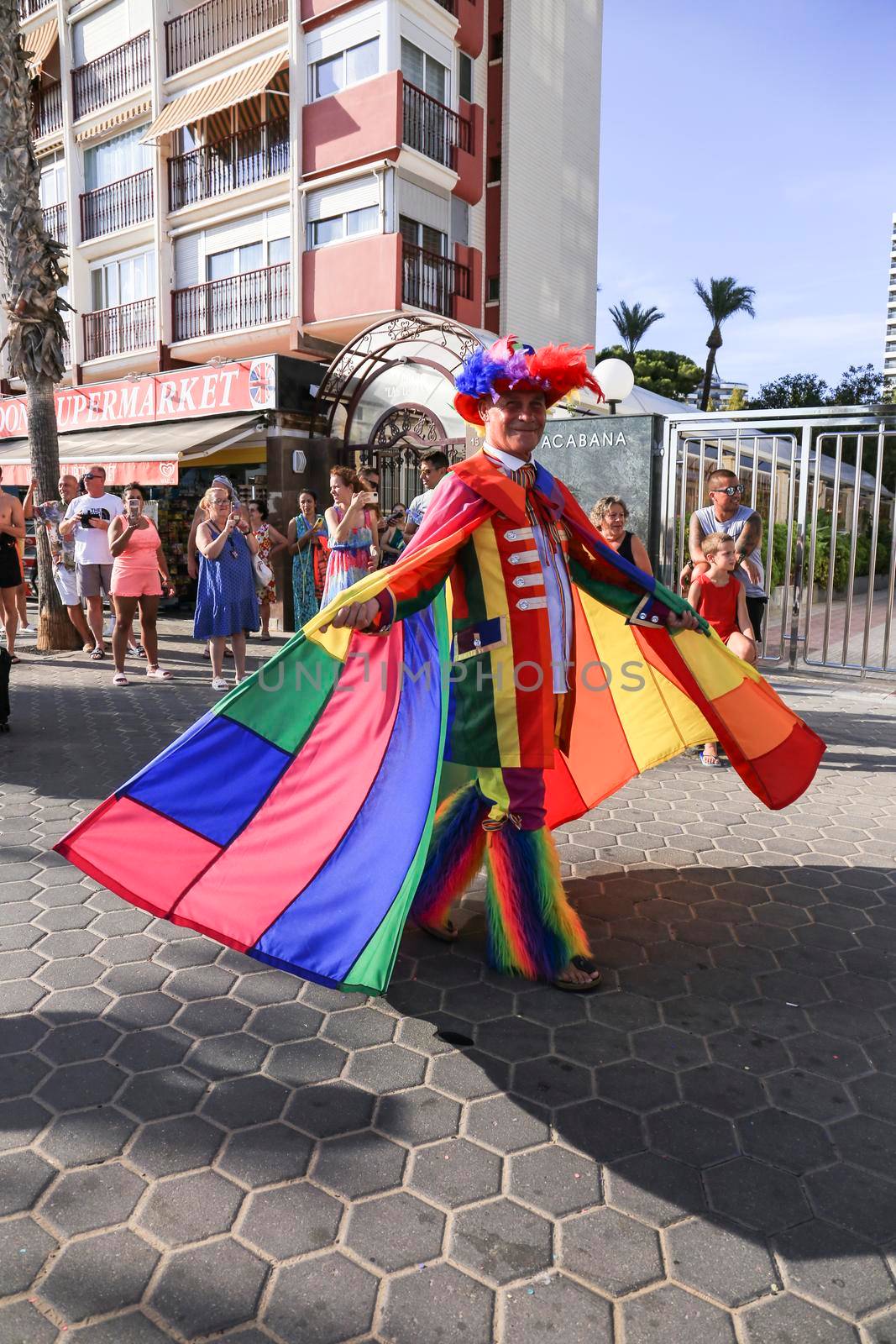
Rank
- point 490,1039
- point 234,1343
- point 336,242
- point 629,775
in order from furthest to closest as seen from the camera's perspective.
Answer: point 336,242 → point 629,775 → point 490,1039 → point 234,1343

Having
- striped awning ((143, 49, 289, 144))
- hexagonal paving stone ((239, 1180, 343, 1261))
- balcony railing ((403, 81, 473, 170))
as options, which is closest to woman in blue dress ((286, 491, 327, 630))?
hexagonal paving stone ((239, 1180, 343, 1261))

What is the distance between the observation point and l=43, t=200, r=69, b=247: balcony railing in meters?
25.2

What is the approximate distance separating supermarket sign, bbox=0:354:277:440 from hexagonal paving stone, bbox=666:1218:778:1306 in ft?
43.6

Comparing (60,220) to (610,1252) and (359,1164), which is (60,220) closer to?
(359,1164)

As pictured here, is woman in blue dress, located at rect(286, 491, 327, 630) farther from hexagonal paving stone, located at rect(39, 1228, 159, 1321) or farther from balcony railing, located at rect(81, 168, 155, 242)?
balcony railing, located at rect(81, 168, 155, 242)

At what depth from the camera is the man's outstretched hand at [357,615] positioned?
9.37 feet

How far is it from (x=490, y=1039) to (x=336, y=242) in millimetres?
19458

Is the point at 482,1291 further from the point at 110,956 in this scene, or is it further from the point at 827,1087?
the point at 110,956

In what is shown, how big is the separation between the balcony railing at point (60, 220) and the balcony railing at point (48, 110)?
5.59 ft

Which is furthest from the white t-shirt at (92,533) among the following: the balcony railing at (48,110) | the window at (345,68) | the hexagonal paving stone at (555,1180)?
the balcony railing at (48,110)

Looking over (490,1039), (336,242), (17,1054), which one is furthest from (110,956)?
(336,242)

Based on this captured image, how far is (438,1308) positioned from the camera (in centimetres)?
196

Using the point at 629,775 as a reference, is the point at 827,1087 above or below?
below

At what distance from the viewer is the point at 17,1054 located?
285 centimetres
